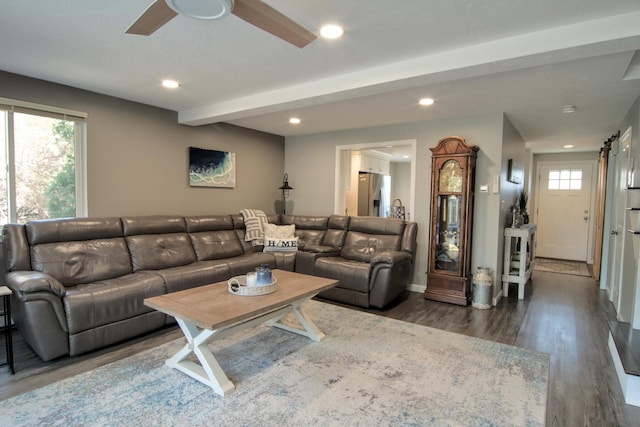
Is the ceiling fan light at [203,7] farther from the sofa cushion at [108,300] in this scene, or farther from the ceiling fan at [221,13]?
the sofa cushion at [108,300]

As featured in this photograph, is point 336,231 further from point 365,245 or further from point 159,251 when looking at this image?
point 159,251

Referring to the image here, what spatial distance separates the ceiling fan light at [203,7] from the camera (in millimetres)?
1444

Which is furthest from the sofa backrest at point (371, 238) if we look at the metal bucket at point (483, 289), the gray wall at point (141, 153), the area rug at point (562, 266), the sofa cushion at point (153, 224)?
the area rug at point (562, 266)

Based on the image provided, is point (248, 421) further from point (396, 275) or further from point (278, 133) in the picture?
point (278, 133)

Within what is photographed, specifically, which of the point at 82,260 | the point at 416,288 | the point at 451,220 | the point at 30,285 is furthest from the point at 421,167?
the point at 30,285

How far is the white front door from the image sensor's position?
688 cm

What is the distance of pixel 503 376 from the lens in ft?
7.98

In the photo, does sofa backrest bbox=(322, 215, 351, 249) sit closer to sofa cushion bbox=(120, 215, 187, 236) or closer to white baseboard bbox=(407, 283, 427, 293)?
white baseboard bbox=(407, 283, 427, 293)

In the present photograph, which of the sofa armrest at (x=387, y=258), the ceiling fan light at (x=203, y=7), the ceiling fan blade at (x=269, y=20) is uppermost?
the ceiling fan blade at (x=269, y=20)

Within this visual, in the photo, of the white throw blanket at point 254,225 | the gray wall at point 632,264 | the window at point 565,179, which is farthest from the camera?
the window at point 565,179

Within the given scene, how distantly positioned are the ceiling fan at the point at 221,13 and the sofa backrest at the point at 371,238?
3.13 m

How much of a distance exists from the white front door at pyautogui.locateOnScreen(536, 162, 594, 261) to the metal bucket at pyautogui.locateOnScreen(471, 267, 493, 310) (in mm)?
4250

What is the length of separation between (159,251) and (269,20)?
2977 mm

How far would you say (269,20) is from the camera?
165cm
